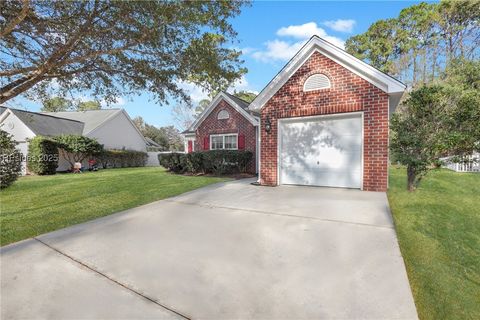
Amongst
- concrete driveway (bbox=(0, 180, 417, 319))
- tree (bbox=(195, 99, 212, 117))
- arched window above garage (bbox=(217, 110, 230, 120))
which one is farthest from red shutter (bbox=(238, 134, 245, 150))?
tree (bbox=(195, 99, 212, 117))

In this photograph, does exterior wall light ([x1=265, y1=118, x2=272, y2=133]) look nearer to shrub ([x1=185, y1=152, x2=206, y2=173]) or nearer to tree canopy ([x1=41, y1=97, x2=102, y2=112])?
shrub ([x1=185, y1=152, x2=206, y2=173])

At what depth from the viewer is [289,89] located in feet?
27.9

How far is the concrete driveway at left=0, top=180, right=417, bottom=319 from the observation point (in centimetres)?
227

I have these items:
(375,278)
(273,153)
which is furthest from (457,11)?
(375,278)

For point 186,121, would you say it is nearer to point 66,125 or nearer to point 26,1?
point 66,125

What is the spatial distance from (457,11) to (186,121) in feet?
112

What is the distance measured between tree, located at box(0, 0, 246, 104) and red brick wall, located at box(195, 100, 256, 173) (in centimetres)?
660

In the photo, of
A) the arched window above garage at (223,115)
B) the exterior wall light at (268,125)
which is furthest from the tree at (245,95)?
the exterior wall light at (268,125)

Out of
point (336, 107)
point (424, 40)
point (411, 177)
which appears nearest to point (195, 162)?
point (336, 107)

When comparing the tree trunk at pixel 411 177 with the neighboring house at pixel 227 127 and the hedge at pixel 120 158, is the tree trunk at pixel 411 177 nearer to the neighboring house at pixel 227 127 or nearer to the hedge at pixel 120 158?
the neighboring house at pixel 227 127

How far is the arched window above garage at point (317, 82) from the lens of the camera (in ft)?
25.9

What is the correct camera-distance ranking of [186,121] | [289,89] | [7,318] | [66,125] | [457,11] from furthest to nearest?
[186,121] < [66,125] < [457,11] < [289,89] < [7,318]

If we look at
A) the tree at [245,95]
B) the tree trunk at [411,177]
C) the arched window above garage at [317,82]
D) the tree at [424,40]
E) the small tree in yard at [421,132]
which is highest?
the tree at [424,40]

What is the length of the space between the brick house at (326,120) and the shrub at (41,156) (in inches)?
600
